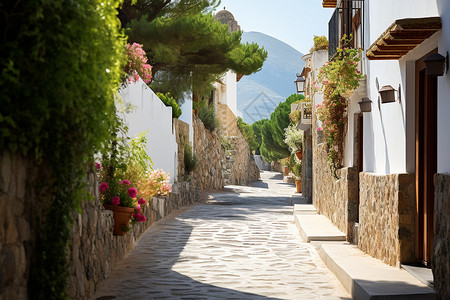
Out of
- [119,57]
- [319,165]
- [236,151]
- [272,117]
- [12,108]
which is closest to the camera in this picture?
[12,108]

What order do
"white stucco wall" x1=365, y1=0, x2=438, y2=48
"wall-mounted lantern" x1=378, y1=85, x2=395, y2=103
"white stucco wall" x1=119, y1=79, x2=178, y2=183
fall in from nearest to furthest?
"white stucco wall" x1=365, y1=0, x2=438, y2=48
"wall-mounted lantern" x1=378, y1=85, x2=395, y2=103
"white stucco wall" x1=119, y1=79, x2=178, y2=183

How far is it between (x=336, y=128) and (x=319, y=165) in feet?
13.7

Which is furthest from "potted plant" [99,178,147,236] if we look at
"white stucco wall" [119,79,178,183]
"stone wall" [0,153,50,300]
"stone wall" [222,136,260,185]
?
"stone wall" [222,136,260,185]

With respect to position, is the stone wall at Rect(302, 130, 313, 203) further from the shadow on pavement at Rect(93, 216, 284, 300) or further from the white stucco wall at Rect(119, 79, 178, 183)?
the shadow on pavement at Rect(93, 216, 284, 300)

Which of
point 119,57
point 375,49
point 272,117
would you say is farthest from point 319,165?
point 272,117

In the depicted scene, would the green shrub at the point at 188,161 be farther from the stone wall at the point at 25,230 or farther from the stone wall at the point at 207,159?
the stone wall at the point at 25,230

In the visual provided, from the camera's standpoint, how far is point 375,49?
6.70m

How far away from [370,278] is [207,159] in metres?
20.9

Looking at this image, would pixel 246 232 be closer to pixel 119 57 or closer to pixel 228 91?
pixel 119 57

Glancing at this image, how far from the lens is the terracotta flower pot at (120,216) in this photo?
25.3 feet

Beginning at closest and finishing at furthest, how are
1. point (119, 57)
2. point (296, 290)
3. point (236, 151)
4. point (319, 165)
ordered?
1. point (119, 57)
2. point (296, 290)
3. point (319, 165)
4. point (236, 151)

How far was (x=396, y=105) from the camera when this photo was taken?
7.20 meters

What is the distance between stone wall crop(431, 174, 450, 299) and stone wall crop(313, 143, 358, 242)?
461 cm

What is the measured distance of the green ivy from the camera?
346 cm
